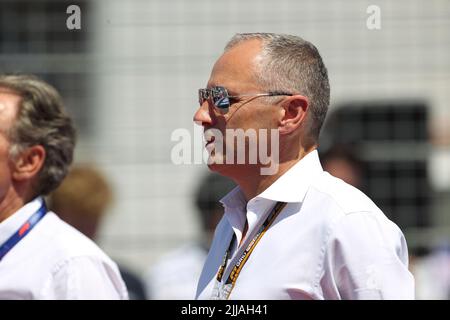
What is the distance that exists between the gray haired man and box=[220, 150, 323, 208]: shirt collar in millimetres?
567

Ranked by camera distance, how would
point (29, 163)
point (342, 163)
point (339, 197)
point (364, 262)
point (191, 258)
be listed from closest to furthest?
point (364, 262)
point (339, 197)
point (29, 163)
point (342, 163)
point (191, 258)

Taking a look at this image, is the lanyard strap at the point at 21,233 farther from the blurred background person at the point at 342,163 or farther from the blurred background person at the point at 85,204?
the blurred background person at the point at 342,163

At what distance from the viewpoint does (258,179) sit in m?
2.97

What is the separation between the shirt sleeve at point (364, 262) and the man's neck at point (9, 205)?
113cm

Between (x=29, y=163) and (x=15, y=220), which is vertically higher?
(x=29, y=163)

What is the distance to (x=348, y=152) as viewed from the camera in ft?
18.6

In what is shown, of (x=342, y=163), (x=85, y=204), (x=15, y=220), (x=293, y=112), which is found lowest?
(x=85, y=204)

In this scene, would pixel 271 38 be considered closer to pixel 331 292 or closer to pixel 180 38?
pixel 331 292

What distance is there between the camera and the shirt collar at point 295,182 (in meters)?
→ 2.86

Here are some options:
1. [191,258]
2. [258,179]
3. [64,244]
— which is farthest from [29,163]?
[191,258]

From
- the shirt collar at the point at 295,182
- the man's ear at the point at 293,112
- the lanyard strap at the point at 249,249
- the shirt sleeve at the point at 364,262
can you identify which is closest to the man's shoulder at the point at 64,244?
the lanyard strap at the point at 249,249

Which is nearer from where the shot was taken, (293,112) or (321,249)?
(321,249)

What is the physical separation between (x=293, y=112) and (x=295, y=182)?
0.61ft

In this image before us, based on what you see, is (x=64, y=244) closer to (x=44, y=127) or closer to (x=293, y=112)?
(x=44, y=127)
